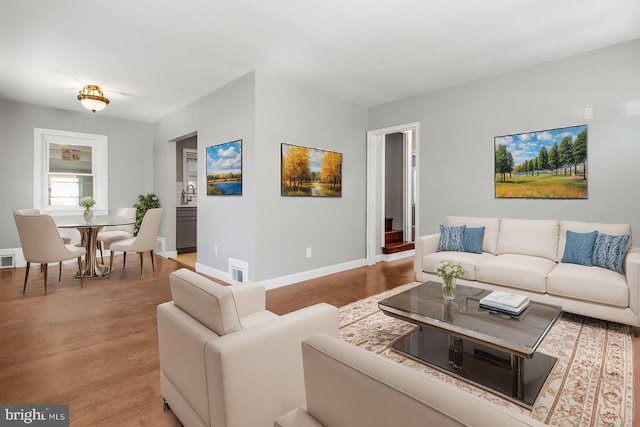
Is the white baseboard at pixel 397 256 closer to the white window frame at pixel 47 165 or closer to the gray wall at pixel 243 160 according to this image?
the gray wall at pixel 243 160

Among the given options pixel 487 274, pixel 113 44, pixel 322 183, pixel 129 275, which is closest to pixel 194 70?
pixel 113 44

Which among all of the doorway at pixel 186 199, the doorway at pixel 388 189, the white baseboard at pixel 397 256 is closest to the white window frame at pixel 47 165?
the doorway at pixel 186 199

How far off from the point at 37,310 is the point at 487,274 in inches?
184

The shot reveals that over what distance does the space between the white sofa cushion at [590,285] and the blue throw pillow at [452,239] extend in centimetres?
109

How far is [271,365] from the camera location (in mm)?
1321

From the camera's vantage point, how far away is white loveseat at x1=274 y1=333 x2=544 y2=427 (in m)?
0.63

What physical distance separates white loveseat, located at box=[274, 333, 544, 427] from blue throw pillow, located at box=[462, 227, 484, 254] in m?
3.56

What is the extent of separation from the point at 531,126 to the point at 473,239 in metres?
1.51

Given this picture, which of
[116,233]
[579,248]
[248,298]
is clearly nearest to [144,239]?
[116,233]

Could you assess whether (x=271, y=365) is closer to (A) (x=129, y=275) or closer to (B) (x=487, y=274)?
(B) (x=487, y=274)

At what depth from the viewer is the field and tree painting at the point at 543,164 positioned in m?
3.58

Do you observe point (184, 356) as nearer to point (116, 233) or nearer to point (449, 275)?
point (449, 275)

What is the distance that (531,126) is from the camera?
390 cm

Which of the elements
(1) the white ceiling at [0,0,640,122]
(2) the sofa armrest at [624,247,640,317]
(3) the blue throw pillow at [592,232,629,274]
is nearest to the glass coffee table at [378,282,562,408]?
(2) the sofa armrest at [624,247,640,317]
